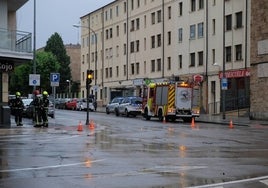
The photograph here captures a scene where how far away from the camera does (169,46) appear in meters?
60.5

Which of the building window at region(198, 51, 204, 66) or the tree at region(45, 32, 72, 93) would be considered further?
the tree at region(45, 32, 72, 93)

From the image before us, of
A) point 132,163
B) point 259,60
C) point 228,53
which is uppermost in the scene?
point 228,53

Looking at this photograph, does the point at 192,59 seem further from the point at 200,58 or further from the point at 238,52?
the point at 238,52

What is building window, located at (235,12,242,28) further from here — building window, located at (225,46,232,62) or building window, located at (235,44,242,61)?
building window, located at (225,46,232,62)

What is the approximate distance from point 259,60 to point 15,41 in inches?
748

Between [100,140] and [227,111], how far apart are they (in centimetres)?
2874

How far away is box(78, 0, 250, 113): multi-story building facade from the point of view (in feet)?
158

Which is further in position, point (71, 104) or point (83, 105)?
point (71, 104)

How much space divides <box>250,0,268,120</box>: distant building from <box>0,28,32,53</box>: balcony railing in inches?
703

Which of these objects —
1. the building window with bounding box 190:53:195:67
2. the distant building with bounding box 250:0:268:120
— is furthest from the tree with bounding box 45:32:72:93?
the distant building with bounding box 250:0:268:120

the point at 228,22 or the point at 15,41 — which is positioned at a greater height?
the point at 228,22

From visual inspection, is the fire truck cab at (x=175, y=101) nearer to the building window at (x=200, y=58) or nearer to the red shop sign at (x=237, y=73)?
the red shop sign at (x=237, y=73)

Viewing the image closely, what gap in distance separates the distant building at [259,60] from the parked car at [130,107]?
33.5ft

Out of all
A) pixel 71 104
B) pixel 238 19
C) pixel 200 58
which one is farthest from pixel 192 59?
pixel 71 104
